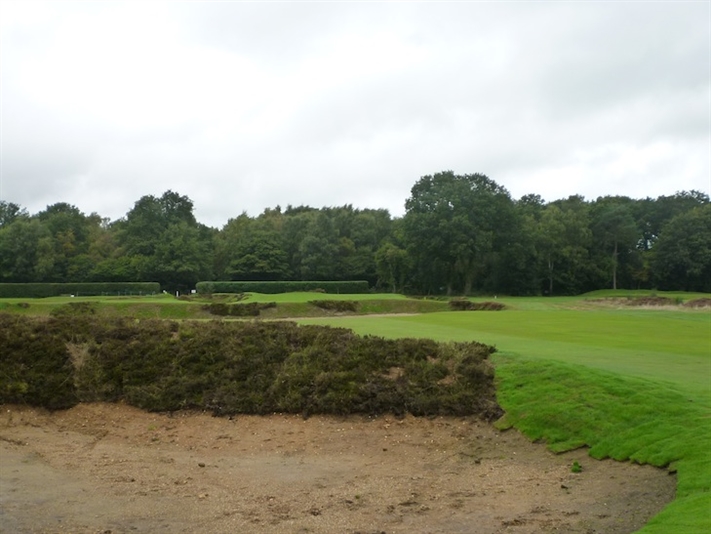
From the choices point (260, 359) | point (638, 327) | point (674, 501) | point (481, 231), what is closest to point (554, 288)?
point (481, 231)

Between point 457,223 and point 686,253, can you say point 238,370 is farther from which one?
point 686,253

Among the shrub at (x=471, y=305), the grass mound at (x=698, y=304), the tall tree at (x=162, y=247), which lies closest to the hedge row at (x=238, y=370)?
the shrub at (x=471, y=305)

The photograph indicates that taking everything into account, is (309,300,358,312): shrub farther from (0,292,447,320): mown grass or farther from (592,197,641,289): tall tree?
(592,197,641,289): tall tree

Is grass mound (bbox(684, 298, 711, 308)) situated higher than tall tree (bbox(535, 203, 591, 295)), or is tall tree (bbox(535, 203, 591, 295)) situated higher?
tall tree (bbox(535, 203, 591, 295))

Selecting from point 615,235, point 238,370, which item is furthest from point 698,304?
point 238,370

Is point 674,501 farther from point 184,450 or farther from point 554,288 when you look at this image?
point 554,288

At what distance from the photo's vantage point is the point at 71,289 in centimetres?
7088

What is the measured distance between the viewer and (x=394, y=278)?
92688 mm

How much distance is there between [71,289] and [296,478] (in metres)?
65.7

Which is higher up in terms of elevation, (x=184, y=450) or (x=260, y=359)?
(x=260, y=359)

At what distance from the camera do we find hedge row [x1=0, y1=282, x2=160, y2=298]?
2586 inches

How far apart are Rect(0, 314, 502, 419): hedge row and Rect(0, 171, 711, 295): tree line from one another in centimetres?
6303

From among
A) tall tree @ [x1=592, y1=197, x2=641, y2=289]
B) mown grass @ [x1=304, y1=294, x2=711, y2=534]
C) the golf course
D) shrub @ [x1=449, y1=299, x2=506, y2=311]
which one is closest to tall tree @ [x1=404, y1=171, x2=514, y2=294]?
shrub @ [x1=449, y1=299, x2=506, y2=311]

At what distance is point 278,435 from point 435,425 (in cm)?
329
